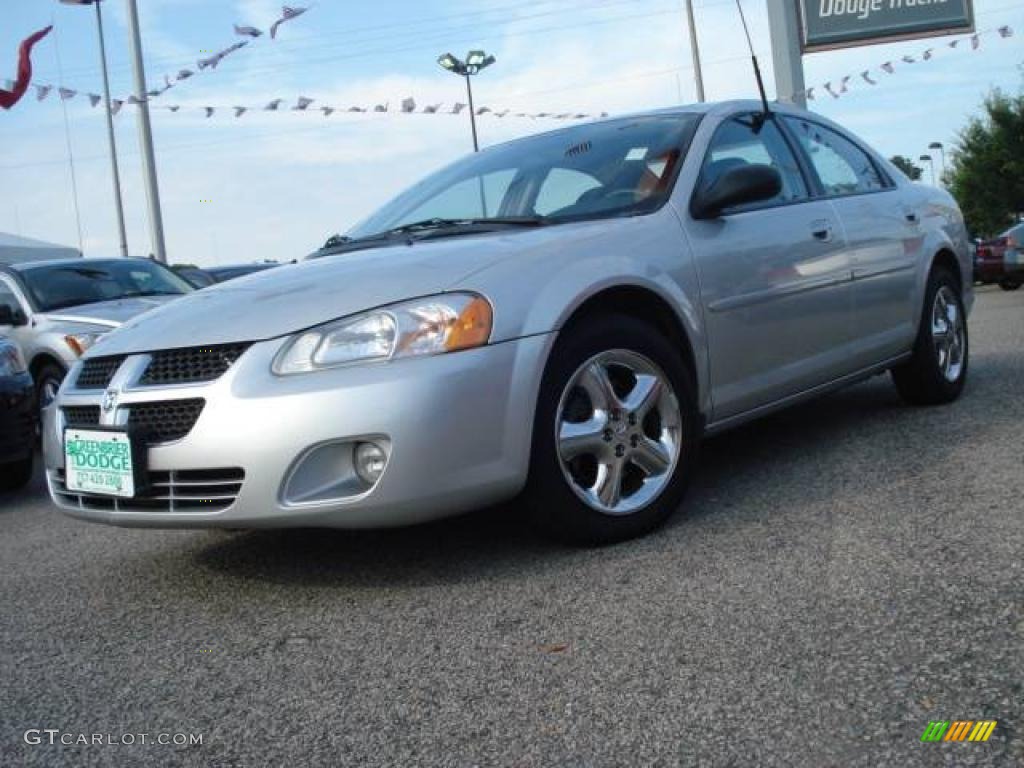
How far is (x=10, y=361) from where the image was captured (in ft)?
18.3

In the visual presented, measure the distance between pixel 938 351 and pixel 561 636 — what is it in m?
3.39

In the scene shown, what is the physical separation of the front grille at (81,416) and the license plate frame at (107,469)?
0.11 ft

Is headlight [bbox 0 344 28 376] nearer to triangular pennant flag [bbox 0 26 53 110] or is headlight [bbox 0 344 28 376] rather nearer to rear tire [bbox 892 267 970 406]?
rear tire [bbox 892 267 970 406]

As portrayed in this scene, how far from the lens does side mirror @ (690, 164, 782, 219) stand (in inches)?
144

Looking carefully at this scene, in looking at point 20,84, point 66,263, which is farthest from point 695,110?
point 20,84

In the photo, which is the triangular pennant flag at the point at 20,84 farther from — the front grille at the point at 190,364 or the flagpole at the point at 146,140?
the front grille at the point at 190,364

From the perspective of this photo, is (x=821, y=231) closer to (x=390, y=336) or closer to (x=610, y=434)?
(x=610, y=434)

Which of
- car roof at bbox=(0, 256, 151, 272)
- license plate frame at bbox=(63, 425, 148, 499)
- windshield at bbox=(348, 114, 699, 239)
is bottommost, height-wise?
license plate frame at bbox=(63, 425, 148, 499)

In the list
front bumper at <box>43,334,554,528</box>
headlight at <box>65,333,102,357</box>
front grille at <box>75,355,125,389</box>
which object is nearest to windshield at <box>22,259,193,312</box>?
headlight at <box>65,333,102,357</box>

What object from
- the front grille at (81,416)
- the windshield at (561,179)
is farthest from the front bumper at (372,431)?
the windshield at (561,179)

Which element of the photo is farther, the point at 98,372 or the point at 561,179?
the point at 561,179

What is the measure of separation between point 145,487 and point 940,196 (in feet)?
14.2

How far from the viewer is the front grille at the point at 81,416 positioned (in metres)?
3.23

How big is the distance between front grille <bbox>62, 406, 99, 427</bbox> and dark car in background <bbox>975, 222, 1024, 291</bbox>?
16241 millimetres
